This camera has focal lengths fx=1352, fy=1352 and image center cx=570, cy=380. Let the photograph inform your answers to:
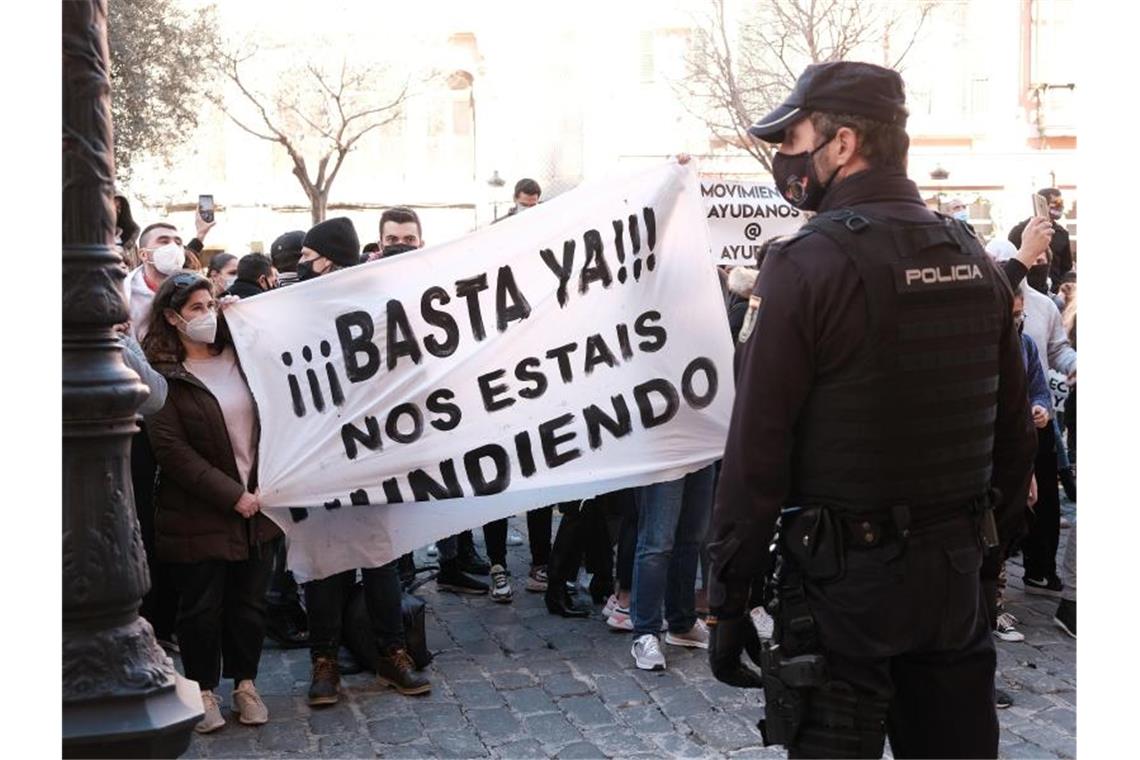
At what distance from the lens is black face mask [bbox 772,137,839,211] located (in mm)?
3296

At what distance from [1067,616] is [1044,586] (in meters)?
1.00

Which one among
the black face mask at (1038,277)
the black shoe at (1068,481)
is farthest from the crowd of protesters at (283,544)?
the black shoe at (1068,481)

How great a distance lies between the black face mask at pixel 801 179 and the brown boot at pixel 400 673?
3.13 metres

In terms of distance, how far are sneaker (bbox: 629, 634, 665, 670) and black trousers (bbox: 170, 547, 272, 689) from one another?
1.65 metres

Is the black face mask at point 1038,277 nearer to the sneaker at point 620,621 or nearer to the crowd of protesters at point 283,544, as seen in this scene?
the crowd of protesters at point 283,544

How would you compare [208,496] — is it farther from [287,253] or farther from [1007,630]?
[1007,630]

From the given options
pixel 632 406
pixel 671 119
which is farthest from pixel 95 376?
pixel 671 119

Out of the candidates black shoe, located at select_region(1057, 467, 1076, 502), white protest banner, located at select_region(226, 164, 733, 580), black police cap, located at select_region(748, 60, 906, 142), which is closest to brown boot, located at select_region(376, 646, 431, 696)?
white protest banner, located at select_region(226, 164, 733, 580)

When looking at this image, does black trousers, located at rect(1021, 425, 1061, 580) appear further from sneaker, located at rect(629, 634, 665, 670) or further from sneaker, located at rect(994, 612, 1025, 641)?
sneaker, located at rect(629, 634, 665, 670)

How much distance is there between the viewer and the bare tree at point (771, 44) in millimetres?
25500

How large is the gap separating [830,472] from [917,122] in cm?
3008

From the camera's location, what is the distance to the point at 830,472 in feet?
10.2

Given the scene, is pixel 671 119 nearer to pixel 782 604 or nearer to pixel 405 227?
pixel 405 227

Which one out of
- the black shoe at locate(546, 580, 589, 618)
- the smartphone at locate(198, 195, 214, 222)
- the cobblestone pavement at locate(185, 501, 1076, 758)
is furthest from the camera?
the smartphone at locate(198, 195, 214, 222)
